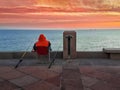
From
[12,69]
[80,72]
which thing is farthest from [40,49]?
[80,72]

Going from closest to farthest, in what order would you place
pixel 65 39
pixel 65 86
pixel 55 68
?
1. pixel 65 86
2. pixel 55 68
3. pixel 65 39

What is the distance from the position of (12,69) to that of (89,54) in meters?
3.91

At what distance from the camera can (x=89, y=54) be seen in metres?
10.6

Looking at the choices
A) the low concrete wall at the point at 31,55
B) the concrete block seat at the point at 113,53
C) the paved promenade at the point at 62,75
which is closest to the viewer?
the paved promenade at the point at 62,75

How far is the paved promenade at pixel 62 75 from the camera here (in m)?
6.50

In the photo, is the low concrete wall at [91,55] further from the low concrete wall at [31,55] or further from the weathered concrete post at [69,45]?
the weathered concrete post at [69,45]

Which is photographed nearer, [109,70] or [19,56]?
[109,70]

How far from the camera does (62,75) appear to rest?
7.50 m

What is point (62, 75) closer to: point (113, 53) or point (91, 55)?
point (91, 55)

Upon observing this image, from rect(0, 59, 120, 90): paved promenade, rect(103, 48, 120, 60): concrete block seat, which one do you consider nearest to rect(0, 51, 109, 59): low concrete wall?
rect(103, 48, 120, 60): concrete block seat

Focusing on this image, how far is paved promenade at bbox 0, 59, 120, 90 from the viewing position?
256 inches

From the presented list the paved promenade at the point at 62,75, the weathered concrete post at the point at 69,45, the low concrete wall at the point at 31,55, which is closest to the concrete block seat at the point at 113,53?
the low concrete wall at the point at 31,55

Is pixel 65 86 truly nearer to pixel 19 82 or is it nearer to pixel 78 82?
pixel 78 82

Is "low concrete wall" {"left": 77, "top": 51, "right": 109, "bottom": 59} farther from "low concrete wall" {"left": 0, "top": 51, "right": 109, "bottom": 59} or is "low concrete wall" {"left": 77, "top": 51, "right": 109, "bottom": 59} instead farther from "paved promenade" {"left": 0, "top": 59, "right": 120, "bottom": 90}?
"paved promenade" {"left": 0, "top": 59, "right": 120, "bottom": 90}
